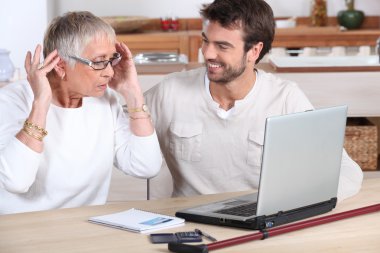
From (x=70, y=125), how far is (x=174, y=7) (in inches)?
162

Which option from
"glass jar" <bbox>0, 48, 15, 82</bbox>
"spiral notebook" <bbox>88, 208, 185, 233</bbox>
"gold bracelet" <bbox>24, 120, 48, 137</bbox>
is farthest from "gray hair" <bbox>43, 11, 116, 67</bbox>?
"glass jar" <bbox>0, 48, 15, 82</bbox>

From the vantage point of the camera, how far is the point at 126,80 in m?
2.88

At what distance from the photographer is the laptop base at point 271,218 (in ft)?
7.29

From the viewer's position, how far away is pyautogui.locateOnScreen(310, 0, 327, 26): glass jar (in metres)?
6.54

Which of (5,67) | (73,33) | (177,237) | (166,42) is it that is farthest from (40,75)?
(166,42)

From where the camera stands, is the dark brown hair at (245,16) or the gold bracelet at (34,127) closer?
the gold bracelet at (34,127)

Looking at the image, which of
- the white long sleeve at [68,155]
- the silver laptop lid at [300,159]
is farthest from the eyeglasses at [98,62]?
the silver laptop lid at [300,159]

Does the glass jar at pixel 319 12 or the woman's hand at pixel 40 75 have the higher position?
the woman's hand at pixel 40 75

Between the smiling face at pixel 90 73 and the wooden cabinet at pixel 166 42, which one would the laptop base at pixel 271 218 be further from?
the wooden cabinet at pixel 166 42

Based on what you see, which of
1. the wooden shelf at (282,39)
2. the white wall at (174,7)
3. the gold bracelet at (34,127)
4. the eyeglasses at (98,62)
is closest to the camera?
the gold bracelet at (34,127)

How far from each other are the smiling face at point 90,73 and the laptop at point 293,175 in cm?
54

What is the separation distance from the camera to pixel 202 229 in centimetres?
226

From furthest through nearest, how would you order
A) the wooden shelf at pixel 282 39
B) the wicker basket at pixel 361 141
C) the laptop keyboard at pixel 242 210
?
1. the wooden shelf at pixel 282 39
2. the wicker basket at pixel 361 141
3. the laptop keyboard at pixel 242 210

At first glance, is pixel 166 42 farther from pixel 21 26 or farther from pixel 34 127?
pixel 34 127
